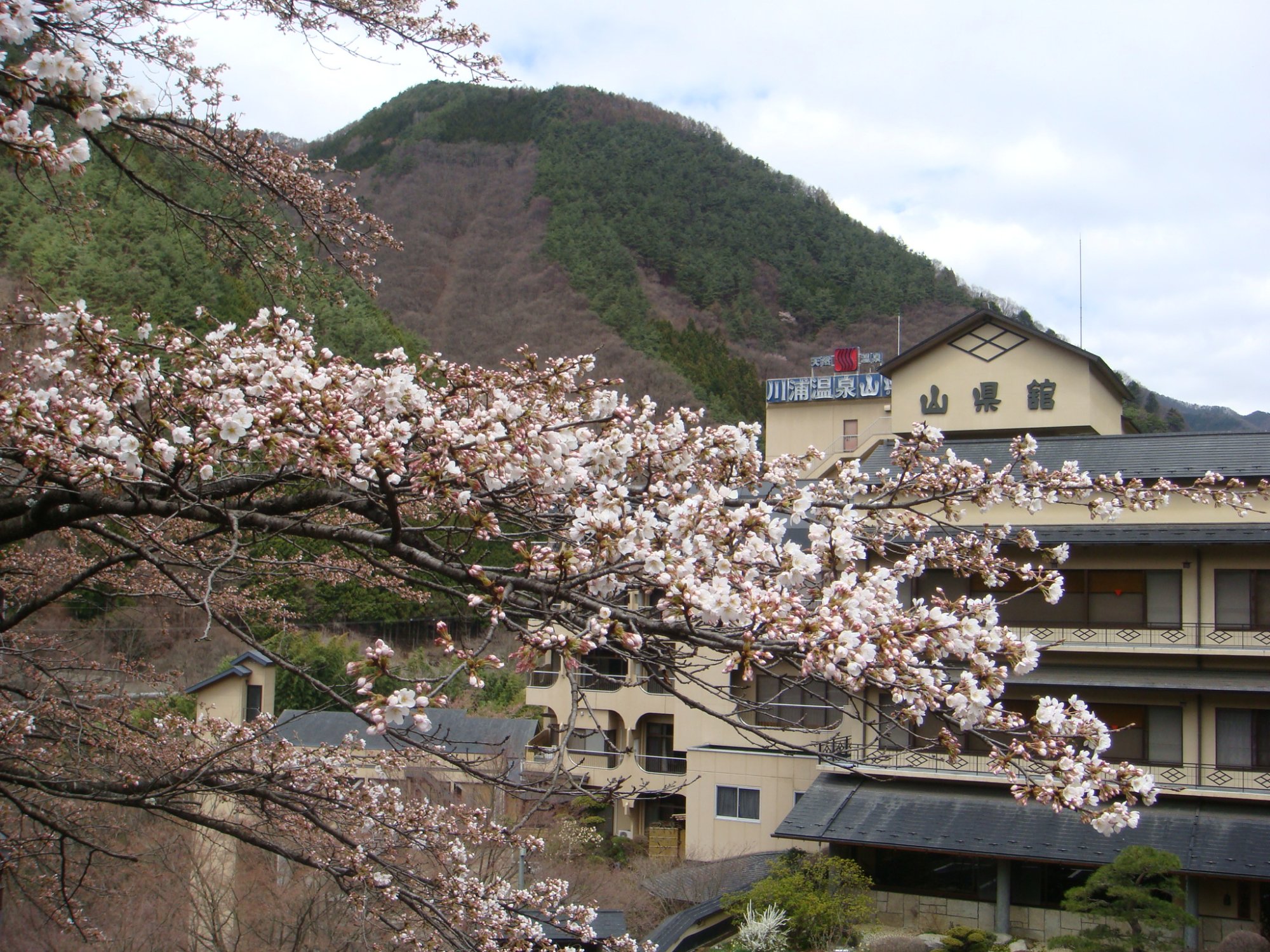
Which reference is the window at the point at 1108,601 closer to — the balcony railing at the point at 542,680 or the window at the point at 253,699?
the balcony railing at the point at 542,680

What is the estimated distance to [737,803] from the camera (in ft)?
64.7

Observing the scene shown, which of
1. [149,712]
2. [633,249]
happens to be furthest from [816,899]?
[633,249]

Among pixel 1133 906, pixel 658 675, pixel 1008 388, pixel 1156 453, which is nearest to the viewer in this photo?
pixel 658 675

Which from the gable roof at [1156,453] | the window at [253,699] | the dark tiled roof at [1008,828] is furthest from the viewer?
the window at [253,699]

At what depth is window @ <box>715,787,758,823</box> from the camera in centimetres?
1958

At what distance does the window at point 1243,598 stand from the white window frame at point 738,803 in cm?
856

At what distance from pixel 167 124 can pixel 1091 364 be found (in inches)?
891

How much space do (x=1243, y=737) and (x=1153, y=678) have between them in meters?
Result: 1.66

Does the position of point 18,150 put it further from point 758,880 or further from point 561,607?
point 758,880

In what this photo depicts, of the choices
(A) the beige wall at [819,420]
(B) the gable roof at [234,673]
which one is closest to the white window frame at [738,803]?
(B) the gable roof at [234,673]

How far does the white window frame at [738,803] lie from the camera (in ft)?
63.9

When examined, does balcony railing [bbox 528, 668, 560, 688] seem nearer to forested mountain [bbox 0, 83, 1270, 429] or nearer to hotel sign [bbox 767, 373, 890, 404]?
forested mountain [bbox 0, 83, 1270, 429]

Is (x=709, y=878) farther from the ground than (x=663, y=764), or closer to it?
closer to it

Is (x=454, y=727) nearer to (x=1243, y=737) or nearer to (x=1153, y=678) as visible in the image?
(x=1153, y=678)
